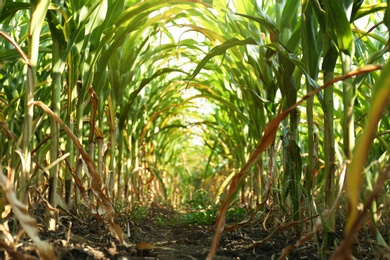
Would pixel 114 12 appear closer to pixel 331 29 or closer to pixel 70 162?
pixel 70 162

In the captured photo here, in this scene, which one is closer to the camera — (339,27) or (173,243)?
(339,27)

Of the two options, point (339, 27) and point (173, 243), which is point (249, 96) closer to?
point (173, 243)

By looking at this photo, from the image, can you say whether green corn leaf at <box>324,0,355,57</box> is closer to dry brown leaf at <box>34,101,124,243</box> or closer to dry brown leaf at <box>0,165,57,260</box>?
dry brown leaf at <box>34,101,124,243</box>

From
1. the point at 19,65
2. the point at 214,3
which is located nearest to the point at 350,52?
the point at 214,3

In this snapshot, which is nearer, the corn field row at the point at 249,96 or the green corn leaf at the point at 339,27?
the corn field row at the point at 249,96

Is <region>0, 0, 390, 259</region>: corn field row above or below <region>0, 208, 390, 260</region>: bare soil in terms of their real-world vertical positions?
above

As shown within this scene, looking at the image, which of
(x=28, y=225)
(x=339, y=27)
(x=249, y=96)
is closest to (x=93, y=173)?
(x=28, y=225)

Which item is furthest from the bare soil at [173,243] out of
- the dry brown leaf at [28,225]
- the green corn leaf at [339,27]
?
the green corn leaf at [339,27]

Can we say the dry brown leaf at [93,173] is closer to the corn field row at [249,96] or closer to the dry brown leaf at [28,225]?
the corn field row at [249,96]

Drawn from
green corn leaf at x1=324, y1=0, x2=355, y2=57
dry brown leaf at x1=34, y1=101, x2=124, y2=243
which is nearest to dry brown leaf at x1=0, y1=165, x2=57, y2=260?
dry brown leaf at x1=34, y1=101, x2=124, y2=243

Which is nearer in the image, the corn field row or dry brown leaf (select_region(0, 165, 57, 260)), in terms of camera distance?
dry brown leaf (select_region(0, 165, 57, 260))

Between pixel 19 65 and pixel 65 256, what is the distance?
5.07 ft

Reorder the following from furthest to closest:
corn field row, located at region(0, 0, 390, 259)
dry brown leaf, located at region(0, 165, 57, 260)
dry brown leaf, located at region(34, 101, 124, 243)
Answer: dry brown leaf, located at region(34, 101, 124, 243), corn field row, located at region(0, 0, 390, 259), dry brown leaf, located at region(0, 165, 57, 260)

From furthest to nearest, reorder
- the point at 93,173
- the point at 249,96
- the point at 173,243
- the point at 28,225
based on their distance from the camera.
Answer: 1. the point at 249,96
2. the point at 173,243
3. the point at 93,173
4. the point at 28,225
